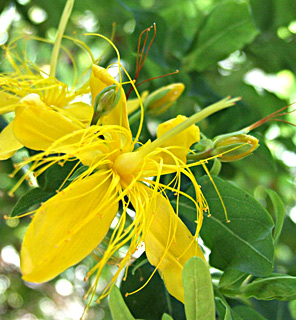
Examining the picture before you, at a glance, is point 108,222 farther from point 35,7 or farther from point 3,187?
point 35,7

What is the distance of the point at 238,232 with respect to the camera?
666 millimetres

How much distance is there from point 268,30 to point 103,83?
0.66 metres

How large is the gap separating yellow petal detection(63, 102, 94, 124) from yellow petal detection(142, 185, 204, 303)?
0.62 feet

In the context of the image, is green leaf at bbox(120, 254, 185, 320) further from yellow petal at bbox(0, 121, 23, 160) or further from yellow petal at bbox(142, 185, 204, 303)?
yellow petal at bbox(0, 121, 23, 160)

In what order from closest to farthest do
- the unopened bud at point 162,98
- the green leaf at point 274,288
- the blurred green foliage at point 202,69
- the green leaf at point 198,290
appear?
the green leaf at point 198,290 < the green leaf at point 274,288 < the unopened bud at point 162,98 < the blurred green foliage at point 202,69

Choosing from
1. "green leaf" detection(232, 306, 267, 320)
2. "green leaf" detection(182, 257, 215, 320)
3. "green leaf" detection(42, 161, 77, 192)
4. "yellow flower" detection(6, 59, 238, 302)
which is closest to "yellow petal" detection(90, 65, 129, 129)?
"yellow flower" detection(6, 59, 238, 302)

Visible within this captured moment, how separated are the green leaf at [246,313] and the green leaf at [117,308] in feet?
0.70

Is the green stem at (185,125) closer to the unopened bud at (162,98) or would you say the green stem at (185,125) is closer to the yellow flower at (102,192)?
the yellow flower at (102,192)

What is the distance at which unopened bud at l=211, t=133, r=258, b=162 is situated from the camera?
2.02 ft

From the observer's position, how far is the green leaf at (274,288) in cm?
62

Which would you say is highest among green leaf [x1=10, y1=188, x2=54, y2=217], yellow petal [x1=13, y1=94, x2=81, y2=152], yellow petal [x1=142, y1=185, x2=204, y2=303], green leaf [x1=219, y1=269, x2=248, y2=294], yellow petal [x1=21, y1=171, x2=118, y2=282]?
yellow petal [x1=13, y1=94, x2=81, y2=152]

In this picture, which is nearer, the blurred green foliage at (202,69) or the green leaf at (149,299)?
the green leaf at (149,299)

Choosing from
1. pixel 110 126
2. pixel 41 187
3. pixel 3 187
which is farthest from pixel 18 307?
pixel 110 126

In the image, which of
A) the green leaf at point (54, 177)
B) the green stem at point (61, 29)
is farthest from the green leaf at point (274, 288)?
the green stem at point (61, 29)
